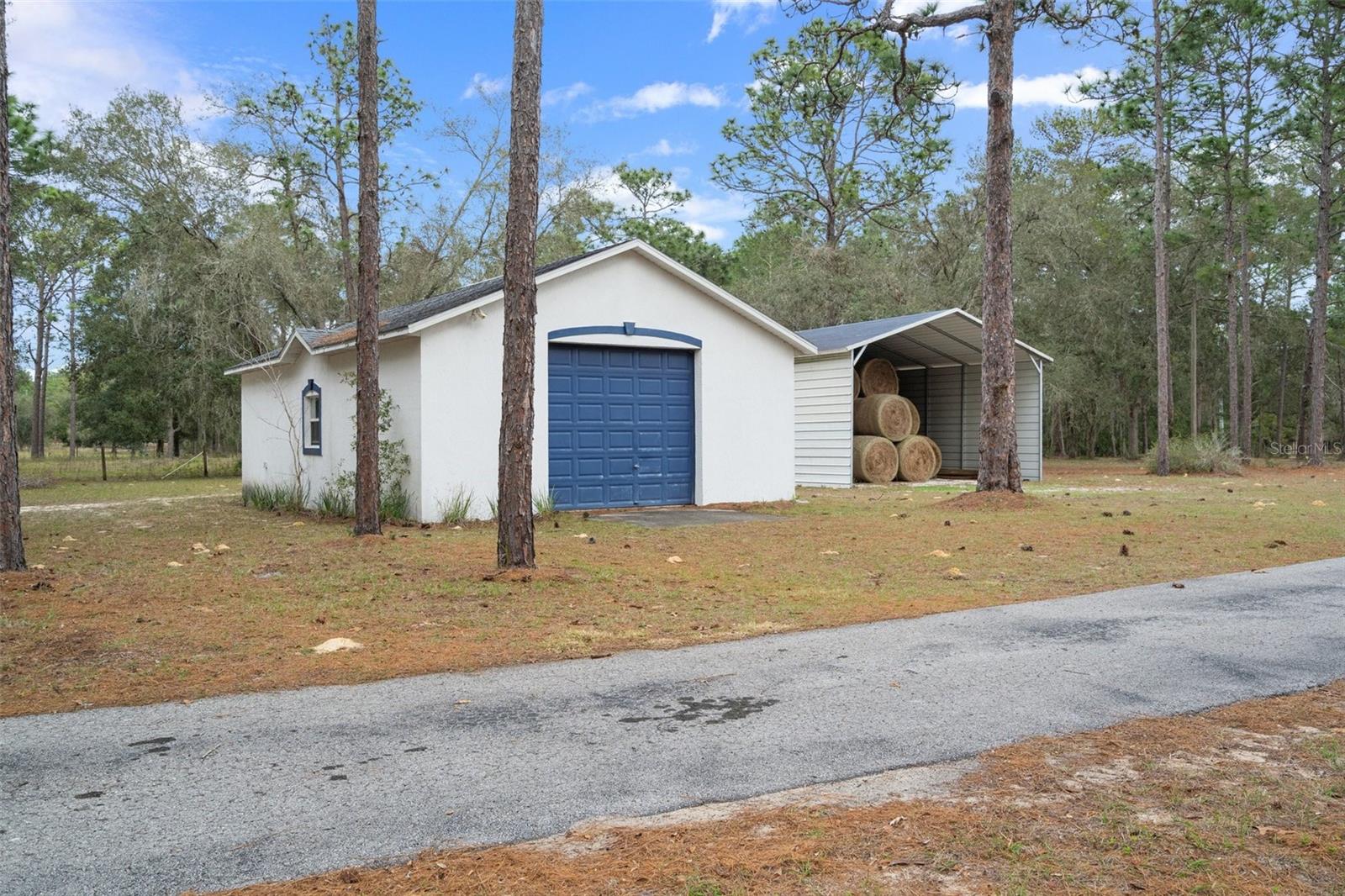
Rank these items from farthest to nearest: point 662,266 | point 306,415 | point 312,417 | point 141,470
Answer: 1. point 141,470
2. point 306,415
3. point 312,417
4. point 662,266

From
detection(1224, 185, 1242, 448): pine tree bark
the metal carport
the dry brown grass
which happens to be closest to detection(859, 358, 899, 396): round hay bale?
the metal carport

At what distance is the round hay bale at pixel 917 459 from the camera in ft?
75.1

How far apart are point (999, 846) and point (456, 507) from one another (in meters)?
11.2

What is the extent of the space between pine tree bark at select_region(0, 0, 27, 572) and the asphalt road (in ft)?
16.3

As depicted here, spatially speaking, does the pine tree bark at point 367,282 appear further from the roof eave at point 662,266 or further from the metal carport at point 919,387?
the metal carport at point 919,387

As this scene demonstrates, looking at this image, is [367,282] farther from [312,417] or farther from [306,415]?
[306,415]

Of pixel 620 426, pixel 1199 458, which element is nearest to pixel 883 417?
pixel 1199 458

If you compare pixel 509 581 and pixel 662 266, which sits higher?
pixel 662 266

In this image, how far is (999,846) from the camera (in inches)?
118

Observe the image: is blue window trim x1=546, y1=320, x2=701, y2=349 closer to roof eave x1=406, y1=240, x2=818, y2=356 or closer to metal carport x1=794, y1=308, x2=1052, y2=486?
roof eave x1=406, y1=240, x2=818, y2=356

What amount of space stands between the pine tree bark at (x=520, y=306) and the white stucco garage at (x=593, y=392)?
497 centimetres

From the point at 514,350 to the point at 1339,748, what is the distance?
6284 millimetres

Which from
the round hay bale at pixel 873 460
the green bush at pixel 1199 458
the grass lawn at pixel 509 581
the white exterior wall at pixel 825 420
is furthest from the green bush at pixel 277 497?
the green bush at pixel 1199 458

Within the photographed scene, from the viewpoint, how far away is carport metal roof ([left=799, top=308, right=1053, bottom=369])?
21.6 m
